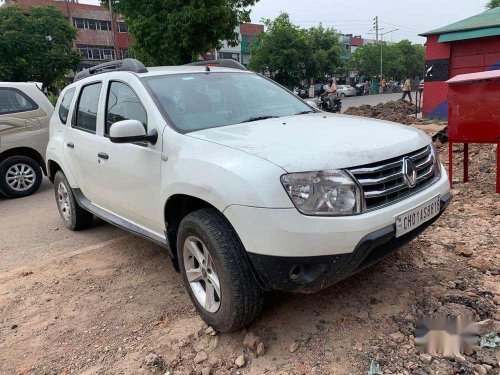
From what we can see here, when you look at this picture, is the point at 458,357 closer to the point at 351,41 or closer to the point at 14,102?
the point at 14,102

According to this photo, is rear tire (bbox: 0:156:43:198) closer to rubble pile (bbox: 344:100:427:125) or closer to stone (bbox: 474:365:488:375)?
stone (bbox: 474:365:488:375)

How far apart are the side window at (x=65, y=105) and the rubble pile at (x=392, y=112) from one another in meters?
9.52

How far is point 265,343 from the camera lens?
2650 millimetres

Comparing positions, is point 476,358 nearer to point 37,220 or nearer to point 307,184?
point 307,184

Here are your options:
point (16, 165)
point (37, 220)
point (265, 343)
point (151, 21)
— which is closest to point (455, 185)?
point (265, 343)

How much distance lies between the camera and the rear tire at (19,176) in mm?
6984

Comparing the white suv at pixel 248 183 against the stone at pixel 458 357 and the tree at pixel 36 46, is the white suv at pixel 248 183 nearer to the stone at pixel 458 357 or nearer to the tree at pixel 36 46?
the stone at pixel 458 357

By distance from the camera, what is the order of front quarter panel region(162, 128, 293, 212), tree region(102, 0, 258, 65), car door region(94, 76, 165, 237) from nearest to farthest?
front quarter panel region(162, 128, 293, 212) → car door region(94, 76, 165, 237) → tree region(102, 0, 258, 65)

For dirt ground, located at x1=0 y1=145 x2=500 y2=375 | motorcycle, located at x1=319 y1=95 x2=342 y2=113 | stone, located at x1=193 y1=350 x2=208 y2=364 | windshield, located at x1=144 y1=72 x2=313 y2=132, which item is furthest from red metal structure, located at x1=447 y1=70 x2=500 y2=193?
motorcycle, located at x1=319 y1=95 x2=342 y2=113

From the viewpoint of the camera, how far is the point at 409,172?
8.60 ft

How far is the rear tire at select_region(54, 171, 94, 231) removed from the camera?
15.7 feet

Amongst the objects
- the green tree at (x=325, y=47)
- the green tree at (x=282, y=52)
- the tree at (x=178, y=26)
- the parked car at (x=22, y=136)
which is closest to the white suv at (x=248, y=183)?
the parked car at (x=22, y=136)

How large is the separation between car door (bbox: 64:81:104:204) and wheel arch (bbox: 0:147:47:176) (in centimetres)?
310

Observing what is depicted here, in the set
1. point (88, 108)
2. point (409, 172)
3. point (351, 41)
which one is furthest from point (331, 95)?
point (351, 41)
